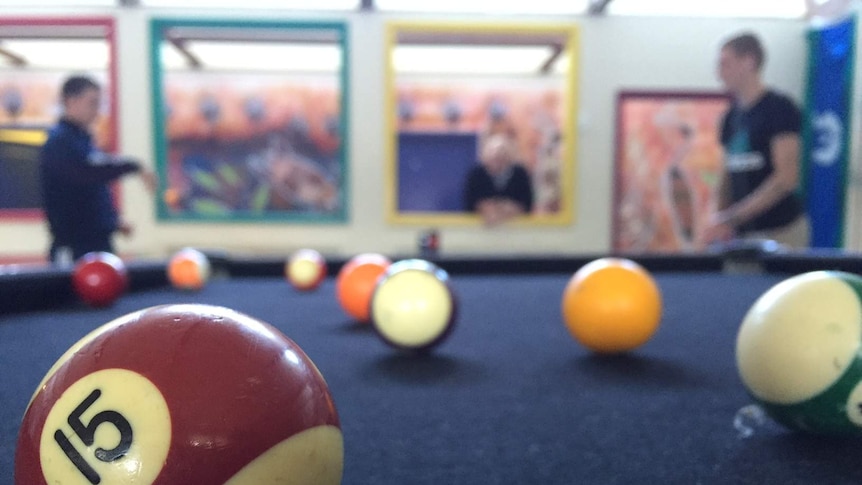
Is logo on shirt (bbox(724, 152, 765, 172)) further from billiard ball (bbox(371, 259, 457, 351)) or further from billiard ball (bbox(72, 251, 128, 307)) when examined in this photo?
billiard ball (bbox(72, 251, 128, 307))

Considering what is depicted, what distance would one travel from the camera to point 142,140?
484 cm

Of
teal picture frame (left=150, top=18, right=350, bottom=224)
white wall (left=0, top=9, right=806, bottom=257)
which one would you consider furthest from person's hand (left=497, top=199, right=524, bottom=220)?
teal picture frame (left=150, top=18, right=350, bottom=224)

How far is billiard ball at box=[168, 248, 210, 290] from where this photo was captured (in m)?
2.51

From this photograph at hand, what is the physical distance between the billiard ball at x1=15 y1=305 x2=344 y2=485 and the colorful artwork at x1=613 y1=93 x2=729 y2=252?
469 centimetres

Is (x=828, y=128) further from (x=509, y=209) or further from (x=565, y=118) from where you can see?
(x=509, y=209)

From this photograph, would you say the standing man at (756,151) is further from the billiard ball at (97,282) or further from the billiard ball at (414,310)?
the billiard ball at (97,282)

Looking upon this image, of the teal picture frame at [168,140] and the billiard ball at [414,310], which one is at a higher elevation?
the teal picture frame at [168,140]

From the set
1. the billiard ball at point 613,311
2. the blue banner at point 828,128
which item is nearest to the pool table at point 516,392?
the billiard ball at point 613,311

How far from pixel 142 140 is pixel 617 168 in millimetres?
3666

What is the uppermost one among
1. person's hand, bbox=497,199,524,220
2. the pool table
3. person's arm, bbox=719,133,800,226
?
person's arm, bbox=719,133,800,226

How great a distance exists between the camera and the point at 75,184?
325cm

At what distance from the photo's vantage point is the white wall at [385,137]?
4840 millimetres

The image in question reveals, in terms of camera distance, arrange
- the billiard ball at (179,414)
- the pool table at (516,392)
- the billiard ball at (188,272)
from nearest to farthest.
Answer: the billiard ball at (179,414) < the pool table at (516,392) < the billiard ball at (188,272)

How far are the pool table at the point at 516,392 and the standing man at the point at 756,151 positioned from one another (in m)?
0.74
